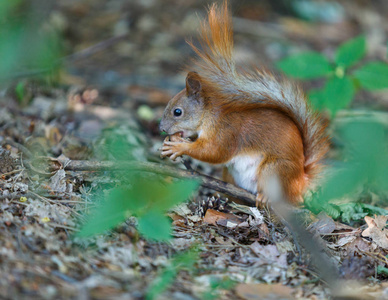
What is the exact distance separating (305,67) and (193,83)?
38.4 inches

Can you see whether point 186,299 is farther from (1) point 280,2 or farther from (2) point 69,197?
(1) point 280,2

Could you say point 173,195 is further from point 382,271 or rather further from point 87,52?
point 87,52

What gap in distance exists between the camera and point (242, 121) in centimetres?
333

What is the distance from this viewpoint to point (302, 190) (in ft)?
11.1

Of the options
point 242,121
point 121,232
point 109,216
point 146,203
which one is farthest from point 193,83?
point 109,216

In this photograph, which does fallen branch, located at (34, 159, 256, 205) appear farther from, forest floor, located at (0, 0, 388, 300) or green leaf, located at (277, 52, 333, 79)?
green leaf, located at (277, 52, 333, 79)

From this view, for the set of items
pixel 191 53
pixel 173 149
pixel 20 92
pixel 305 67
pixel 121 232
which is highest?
pixel 191 53

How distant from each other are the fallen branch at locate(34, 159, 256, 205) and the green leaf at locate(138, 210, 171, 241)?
1.96ft

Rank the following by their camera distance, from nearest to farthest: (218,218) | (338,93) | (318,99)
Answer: (218,218) < (338,93) < (318,99)

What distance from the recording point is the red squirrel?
3.22 meters

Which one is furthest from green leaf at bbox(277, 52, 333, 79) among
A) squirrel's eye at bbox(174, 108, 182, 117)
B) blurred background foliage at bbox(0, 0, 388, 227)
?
squirrel's eye at bbox(174, 108, 182, 117)

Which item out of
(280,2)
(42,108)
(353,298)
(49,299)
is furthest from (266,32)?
(49,299)

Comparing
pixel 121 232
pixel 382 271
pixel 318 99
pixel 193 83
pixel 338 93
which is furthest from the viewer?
pixel 318 99

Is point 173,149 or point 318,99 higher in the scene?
point 318,99
